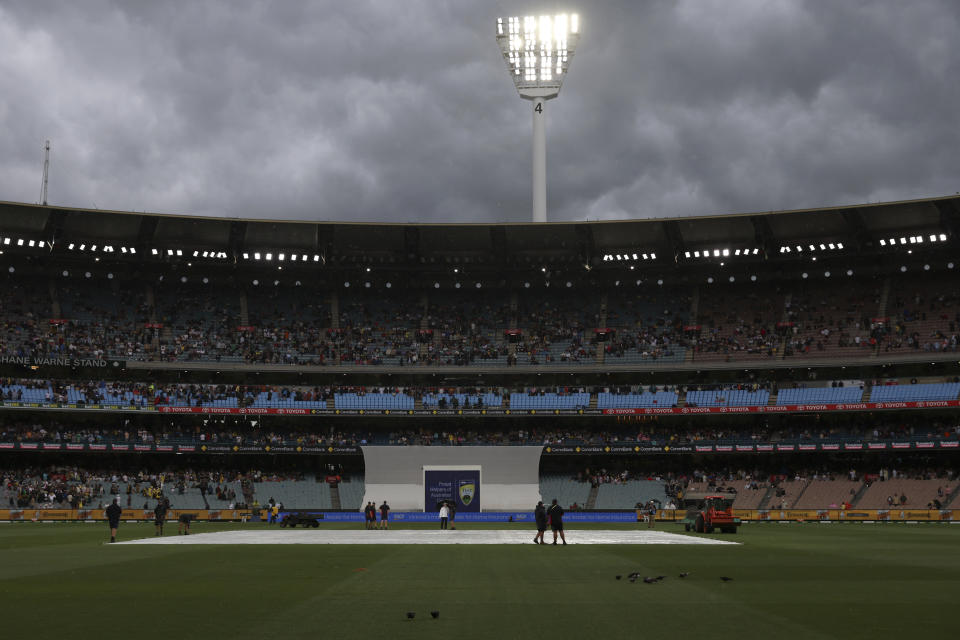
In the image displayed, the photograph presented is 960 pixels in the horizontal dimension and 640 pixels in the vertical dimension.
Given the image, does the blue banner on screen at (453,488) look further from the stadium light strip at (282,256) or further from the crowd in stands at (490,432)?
the stadium light strip at (282,256)

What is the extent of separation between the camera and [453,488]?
59.6m

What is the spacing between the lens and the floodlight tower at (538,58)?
2726 inches

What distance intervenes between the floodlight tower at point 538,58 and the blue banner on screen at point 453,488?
2533 centimetres

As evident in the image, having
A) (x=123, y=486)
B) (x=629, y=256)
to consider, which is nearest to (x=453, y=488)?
(x=123, y=486)

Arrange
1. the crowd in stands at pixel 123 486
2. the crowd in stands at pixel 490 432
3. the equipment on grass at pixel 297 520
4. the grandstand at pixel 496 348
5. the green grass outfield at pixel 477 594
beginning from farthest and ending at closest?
the grandstand at pixel 496 348 → the crowd in stands at pixel 490 432 → the crowd in stands at pixel 123 486 → the equipment on grass at pixel 297 520 → the green grass outfield at pixel 477 594

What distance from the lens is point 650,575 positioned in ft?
60.6

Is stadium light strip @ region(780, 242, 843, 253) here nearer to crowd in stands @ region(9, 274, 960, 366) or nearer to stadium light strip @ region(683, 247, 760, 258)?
stadium light strip @ region(683, 247, 760, 258)

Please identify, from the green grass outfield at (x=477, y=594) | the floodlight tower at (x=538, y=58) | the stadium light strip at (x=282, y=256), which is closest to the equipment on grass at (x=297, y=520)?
the green grass outfield at (x=477, y=594)

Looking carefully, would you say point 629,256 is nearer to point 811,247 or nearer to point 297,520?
point 811,247

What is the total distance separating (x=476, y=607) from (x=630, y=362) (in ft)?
205

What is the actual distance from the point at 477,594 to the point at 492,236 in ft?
203

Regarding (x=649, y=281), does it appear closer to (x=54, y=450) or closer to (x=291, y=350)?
(x=291, y=350)

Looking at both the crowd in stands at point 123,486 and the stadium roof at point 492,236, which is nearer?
the crowd in stands at point 123,486

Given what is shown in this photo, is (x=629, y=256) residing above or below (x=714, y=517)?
above
